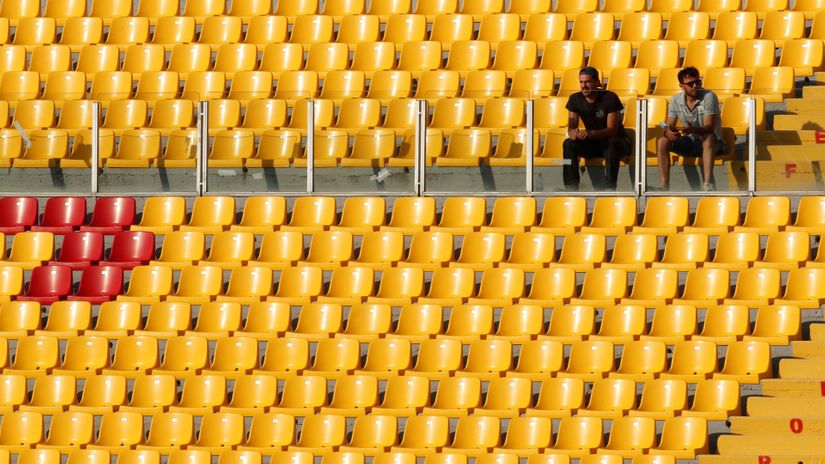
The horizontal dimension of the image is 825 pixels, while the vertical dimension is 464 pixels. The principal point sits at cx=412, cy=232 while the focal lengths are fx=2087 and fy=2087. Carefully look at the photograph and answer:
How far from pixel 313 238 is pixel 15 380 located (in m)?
2.31

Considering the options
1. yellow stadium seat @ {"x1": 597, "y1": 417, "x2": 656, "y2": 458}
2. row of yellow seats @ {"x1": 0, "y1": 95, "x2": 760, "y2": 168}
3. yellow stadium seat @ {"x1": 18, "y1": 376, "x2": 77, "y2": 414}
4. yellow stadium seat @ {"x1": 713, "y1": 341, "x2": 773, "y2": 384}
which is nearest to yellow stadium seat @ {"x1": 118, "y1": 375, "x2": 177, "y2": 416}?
yellow stadium seat @ {"x1": 18, "y1": 376, "x2": 77, "y2": 414}

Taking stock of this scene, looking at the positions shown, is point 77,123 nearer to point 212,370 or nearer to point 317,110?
point 317,110

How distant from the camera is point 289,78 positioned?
650 inches

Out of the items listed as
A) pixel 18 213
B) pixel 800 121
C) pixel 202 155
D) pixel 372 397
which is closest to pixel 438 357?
pixel 372 397

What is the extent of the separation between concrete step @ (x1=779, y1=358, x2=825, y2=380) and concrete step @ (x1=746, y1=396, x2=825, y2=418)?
1.00 feet

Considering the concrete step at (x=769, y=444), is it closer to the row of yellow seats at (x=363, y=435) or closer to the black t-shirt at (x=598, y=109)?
the row of yellow seats at (x=363, y=435)

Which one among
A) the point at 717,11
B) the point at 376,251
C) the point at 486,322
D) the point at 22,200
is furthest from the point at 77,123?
the point at 717,11

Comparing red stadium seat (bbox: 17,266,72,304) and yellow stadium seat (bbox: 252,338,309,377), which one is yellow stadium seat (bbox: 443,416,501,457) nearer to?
yellow stadium seat (bbox: 252,338,309,377)

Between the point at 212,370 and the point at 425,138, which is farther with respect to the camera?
the point at 425,138

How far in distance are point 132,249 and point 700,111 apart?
403 cm

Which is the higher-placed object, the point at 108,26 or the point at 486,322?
the point at 108,26

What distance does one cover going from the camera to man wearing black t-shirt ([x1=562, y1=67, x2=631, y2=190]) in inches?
561

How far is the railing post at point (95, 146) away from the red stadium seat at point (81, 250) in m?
0.51

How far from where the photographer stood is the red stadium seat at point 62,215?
14914mm
